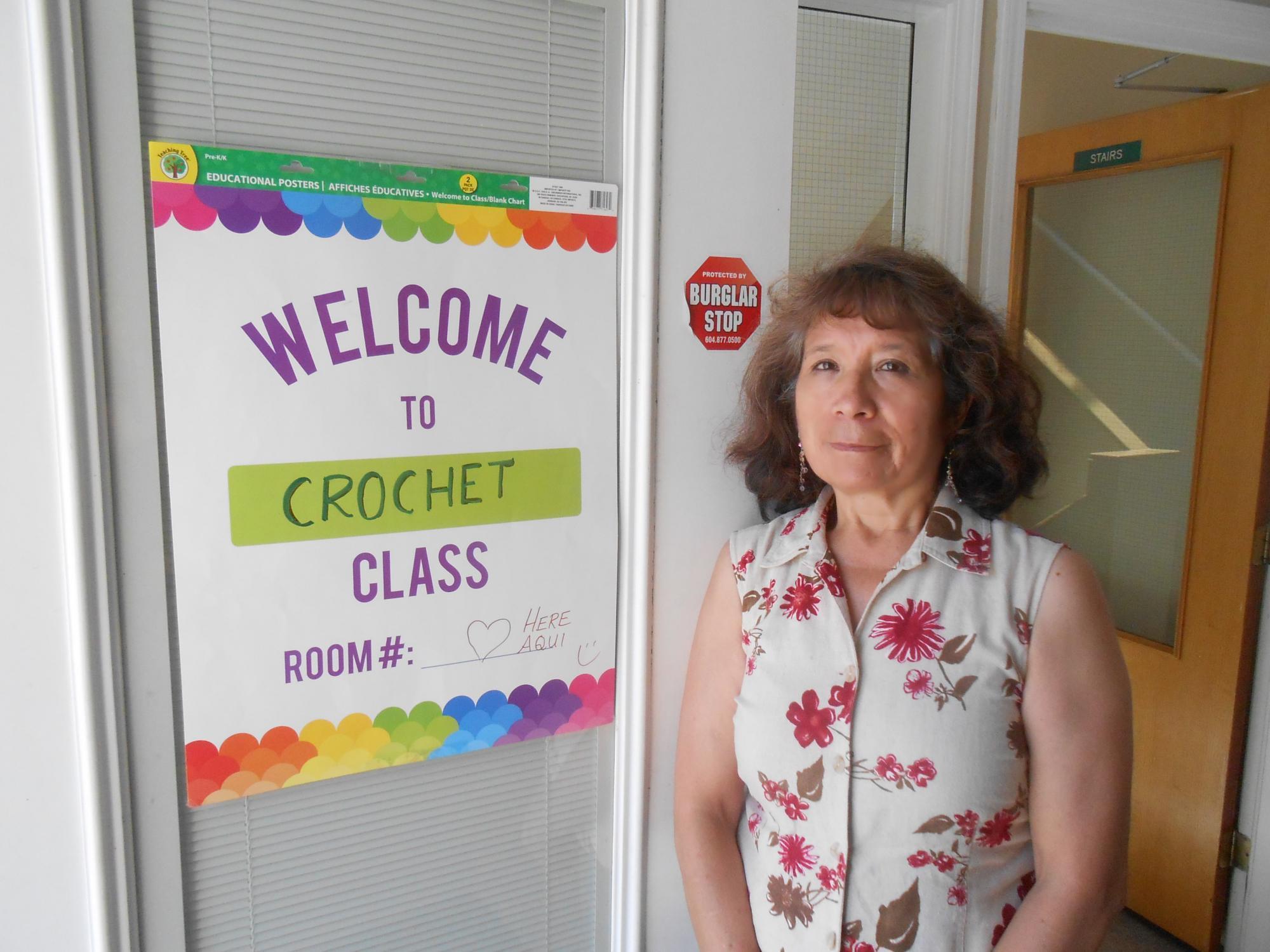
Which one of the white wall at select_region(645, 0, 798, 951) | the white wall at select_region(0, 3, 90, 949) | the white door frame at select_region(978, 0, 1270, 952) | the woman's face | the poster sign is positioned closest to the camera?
the white wall at select_region(0, 3, 90, 949)

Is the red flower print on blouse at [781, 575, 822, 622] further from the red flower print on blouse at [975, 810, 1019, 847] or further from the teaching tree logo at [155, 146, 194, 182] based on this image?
the teaching tree logo at [155, 146, 194, 182]

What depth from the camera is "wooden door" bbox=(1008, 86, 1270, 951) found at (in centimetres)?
224

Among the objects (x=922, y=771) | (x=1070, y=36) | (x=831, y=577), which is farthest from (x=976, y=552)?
(x=1070, y=36)

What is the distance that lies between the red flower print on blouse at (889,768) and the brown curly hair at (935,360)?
403 millimetres

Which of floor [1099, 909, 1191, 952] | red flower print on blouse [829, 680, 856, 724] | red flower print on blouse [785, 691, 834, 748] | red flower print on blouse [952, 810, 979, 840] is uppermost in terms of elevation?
red flower print on blouse [829, 680, 856, 724]

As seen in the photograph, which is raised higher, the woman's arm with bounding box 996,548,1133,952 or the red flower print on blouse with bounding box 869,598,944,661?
the red flower print on blouse with bounding box 869,598,944,661

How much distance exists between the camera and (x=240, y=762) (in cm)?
113

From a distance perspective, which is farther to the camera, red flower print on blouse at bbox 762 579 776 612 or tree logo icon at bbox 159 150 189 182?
red flower print on blouse at bbox 762 579 776 612

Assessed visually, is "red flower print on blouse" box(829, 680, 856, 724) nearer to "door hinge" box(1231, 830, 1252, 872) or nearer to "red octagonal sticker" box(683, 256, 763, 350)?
"red octagonal sticker" box(683, 256, 763, 350)

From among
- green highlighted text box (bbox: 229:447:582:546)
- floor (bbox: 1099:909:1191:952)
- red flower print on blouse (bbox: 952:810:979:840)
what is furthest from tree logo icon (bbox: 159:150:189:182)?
floor (bbox: 1099:909:1191:952)

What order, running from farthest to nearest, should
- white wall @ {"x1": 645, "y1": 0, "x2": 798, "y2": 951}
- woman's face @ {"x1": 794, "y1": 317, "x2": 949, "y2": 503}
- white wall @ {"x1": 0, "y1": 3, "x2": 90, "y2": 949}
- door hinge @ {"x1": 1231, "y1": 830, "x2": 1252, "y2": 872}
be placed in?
door hinge @ {"x1": 1231, "y1": 830, "x2": 1252, "y2": 872} < white wall @ {"x1": 645, "y1": 0, "x2": 798, "y2": 951} < woman's face @ {"x1": 794, "y1": 317, "x2": 949, "y2": 503} < white wall @ {"x1": 0, "y1": 3, "x2": 90, "y2": 949}

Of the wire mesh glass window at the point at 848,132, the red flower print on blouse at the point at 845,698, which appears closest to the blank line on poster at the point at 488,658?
the red flower print on blouse at the point at 845,698

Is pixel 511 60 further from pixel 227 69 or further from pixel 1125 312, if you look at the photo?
pixel 1125 312

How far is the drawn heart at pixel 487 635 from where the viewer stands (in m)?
1.26
